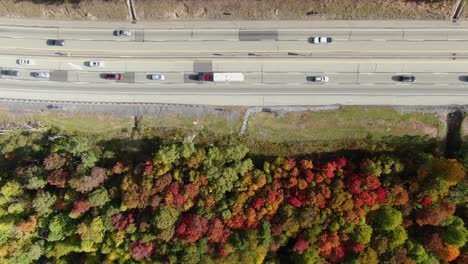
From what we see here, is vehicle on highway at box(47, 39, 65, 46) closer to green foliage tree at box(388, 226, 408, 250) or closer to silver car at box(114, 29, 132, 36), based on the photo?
silver car at box(114, 29, 132, 36)

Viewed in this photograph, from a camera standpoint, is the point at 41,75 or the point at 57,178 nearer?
the point at 57,178

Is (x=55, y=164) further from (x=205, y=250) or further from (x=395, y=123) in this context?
(x=395, y=123)

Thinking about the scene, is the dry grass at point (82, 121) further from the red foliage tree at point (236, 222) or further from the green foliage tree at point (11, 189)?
the red foliage tree at point (236, 222)

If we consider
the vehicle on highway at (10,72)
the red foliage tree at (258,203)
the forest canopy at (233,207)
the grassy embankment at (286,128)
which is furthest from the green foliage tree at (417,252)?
the vehicle on highway at (10,72)

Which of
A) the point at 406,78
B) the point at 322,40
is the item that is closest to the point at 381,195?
the point at 406,78

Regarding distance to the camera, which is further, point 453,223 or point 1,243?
point 1,243

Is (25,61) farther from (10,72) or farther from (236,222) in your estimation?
(236,222)

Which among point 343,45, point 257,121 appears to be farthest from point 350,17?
point 257,121

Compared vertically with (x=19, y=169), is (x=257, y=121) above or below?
above
